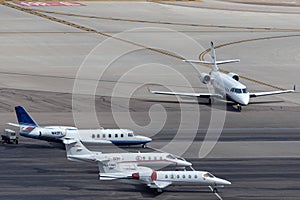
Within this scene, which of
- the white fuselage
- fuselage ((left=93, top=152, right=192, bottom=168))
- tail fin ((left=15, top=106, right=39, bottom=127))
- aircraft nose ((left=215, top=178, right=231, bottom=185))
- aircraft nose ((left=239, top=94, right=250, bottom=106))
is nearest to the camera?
aircraft nose ((left=215, top=178, right=231, bottom=185))

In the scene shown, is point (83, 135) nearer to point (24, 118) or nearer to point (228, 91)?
point (24, 118)

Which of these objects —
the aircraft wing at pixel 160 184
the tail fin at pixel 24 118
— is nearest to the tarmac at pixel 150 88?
the aircraft wing at pixel 160 184

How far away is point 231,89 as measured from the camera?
92562 mm

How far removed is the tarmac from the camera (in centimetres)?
6575

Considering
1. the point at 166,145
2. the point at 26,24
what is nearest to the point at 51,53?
the point at 26,24

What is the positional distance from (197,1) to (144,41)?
58.0 metres

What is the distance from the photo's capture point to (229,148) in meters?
76.5

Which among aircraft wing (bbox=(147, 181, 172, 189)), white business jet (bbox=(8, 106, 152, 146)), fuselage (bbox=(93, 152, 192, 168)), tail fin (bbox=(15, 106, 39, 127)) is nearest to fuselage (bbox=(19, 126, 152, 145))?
white business jet (bbox=(8, 106, 152, 146))

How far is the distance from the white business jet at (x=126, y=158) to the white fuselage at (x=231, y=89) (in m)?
25.3

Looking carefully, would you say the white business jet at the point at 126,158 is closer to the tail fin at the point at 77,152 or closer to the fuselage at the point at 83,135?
the tail fin at the point at 77,152

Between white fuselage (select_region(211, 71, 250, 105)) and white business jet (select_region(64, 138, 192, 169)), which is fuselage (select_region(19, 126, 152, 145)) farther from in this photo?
white fuselage (select_region(211, 71, 250, 105))

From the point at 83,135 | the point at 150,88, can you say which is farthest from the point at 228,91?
the point at 83,135

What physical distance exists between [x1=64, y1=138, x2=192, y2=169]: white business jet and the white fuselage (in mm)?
25313

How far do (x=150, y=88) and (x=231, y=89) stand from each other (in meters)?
14.4
